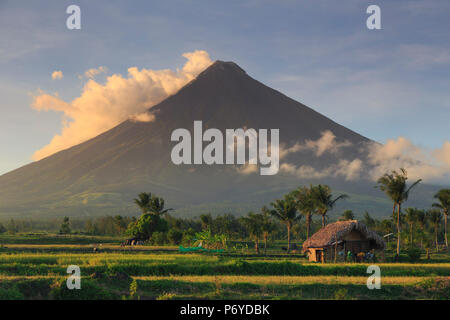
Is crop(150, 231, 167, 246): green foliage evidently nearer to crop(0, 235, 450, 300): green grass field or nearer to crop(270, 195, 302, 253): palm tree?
crop(270, 195, 302, 253): palm tree

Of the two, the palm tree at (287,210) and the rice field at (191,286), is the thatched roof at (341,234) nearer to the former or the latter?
the rice field at (191,286)

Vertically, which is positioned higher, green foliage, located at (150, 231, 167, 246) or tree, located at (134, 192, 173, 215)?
tree, located at (134, 192, 173, 215)

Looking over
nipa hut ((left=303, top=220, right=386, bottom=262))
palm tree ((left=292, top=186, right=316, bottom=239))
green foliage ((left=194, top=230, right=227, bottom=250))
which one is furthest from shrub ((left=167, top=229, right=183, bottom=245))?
nipa hut ((left=303, top=220, right=386, bottom=262))

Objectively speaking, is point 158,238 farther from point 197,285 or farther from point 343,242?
point 197,285

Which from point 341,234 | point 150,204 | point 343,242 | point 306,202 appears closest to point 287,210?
point 306,202

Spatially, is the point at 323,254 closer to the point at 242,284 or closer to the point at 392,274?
the point at 392,274

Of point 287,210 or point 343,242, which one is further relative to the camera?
point 287,210

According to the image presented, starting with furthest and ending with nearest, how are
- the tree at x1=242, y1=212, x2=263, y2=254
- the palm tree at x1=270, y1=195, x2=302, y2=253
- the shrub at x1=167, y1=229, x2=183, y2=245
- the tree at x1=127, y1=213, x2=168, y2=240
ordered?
1. the tree at x1=127, y1=213, x2=168, y2=240
2. the shrub at x1=167, y1=229, x2=183, y2=245
3. the palm tree at x1=270, y1=195, x2=302, y2=253
4. the tree at x1=242, y1=212, x2=263, y2=254

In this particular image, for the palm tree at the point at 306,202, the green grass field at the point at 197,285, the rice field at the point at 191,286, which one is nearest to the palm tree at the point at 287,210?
the palm tree at the point at 306,202

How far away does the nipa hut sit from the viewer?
50.2 m

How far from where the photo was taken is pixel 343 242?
51.4m
